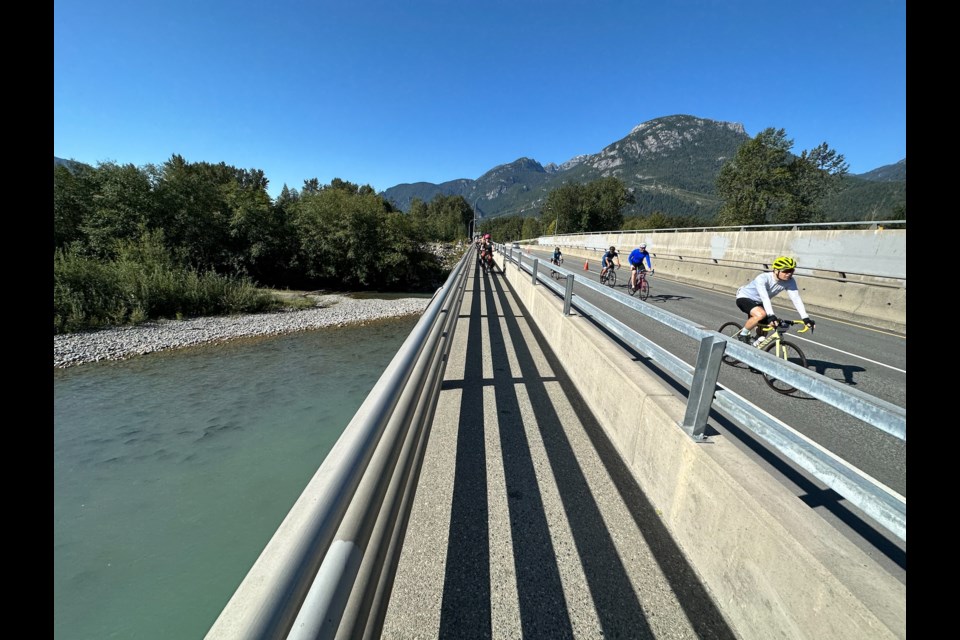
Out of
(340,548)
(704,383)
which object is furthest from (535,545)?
(340,548)

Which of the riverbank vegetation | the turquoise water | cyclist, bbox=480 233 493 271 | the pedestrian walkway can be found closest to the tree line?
the riverbank vegetation

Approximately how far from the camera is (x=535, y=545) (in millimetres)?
2053

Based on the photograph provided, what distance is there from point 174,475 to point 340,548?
7653 millimetres

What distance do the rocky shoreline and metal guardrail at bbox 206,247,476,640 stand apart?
585 inches

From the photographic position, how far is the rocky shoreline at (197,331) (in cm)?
1348

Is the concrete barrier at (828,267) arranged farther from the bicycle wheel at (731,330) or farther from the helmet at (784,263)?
the helmet at (784,263)

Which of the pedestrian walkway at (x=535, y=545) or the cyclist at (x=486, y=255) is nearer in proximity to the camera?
the pedestrian walkway at (x=535, y=545)

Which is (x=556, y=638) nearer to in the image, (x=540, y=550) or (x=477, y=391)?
(x=540, y=550)

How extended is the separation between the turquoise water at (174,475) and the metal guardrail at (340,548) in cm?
323

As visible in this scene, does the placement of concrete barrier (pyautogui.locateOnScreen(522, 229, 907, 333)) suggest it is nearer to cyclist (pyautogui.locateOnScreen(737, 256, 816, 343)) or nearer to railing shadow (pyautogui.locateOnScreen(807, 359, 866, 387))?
railing shadow (pyautogui.locateOnScreen(807, 359, 866, 387))

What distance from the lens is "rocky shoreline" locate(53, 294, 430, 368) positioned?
44.2 feet

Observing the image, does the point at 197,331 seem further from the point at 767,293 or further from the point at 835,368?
the point at 835,368

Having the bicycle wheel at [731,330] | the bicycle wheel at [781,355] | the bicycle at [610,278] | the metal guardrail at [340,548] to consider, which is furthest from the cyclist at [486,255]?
the metal guardrail at [340,548]
